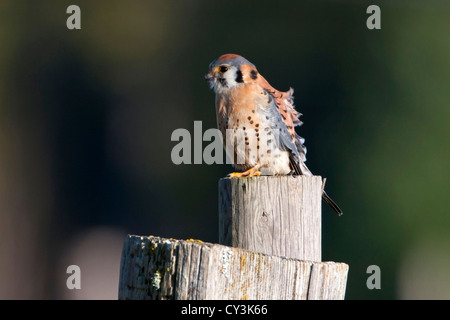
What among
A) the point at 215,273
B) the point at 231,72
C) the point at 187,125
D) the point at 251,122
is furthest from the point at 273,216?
the point at 187,125

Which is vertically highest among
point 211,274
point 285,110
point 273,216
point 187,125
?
point 187,125

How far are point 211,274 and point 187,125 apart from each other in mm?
8627

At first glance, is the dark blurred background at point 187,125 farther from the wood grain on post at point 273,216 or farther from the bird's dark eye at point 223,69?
the wood grain on post at point 273,216

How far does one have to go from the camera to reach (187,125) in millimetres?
10789

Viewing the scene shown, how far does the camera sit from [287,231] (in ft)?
9.40

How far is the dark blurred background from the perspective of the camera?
27.3ft

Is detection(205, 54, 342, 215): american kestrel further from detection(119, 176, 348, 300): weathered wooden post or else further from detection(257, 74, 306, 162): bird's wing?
detection(119, 176, 348, 300): weathered wooden post

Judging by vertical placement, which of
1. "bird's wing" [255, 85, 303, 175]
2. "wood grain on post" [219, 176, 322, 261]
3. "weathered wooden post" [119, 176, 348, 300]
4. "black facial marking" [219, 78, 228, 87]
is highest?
"black facial marking" [219, 78, 228, 87]

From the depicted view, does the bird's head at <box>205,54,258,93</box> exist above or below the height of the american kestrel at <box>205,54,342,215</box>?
above

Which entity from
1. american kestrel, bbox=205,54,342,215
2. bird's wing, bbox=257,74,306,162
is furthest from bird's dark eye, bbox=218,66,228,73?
bird's wing, bbox=257,74,306,162

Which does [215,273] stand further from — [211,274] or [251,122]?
[251,122]

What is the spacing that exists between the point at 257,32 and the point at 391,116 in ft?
8.61

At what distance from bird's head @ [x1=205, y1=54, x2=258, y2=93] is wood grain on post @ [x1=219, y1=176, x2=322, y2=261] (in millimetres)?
1167
